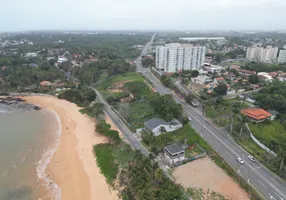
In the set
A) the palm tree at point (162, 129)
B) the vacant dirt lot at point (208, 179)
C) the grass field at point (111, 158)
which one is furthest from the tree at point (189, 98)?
the grass field at point (111, 158)

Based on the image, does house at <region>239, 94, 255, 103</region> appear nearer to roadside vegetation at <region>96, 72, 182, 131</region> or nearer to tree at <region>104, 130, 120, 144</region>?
roadside vegetation at <region>96, 72, 182, 131</region>

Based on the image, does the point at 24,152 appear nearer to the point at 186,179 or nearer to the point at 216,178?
the point at 186,179

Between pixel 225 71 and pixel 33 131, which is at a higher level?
pixel 225 71

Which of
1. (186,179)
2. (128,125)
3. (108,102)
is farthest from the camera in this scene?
(108,102)

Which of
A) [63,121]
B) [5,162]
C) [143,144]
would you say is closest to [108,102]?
[63,121]

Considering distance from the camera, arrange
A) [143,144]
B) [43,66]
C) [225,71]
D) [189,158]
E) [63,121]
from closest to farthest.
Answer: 1. [189,158]
2. [143,144]
3. [63,121]
4. [225,71]
5. [43,66]

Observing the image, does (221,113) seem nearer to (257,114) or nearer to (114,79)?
(257,114)

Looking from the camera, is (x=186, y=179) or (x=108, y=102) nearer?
(x=186, y=179)

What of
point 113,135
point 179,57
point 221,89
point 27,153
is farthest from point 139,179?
point 179,57
